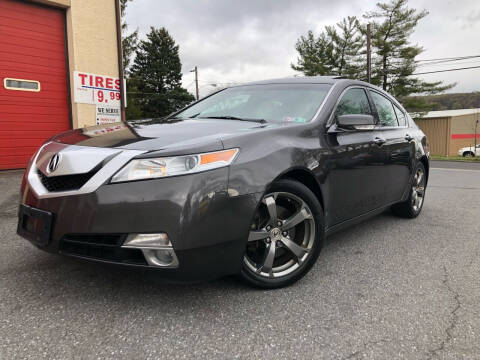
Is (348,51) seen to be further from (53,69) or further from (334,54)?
(53,69)

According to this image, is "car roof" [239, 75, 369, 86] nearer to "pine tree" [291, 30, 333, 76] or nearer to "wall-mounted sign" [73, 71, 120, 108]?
"wall-mounted sign" [73, 71, 120, 108]

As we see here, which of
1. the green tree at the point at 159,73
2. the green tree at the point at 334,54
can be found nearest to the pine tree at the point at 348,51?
the green tree at the point at 334,54

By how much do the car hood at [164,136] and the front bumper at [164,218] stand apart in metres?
0.20

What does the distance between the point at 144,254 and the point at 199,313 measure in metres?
0.47

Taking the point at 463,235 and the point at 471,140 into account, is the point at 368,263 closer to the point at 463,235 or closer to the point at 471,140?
the point at 463,235

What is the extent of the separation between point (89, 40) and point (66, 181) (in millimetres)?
7005

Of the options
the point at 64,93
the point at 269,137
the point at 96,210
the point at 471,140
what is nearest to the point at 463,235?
the point at 269,137

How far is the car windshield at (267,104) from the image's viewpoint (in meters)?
2.90

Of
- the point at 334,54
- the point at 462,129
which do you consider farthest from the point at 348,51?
the point at 462,129

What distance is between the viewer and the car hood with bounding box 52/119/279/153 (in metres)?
2.03

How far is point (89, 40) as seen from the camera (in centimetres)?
796

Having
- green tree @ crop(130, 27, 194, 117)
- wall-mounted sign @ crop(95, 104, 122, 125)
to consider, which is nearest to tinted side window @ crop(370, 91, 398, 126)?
wall-mounted sign @ crop(95, 104, 122, 125)

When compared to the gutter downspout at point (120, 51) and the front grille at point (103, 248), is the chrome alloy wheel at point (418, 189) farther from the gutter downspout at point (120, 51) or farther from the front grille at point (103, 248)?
the gutter downspout at point (120, 51)

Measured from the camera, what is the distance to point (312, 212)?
2.50 metres
